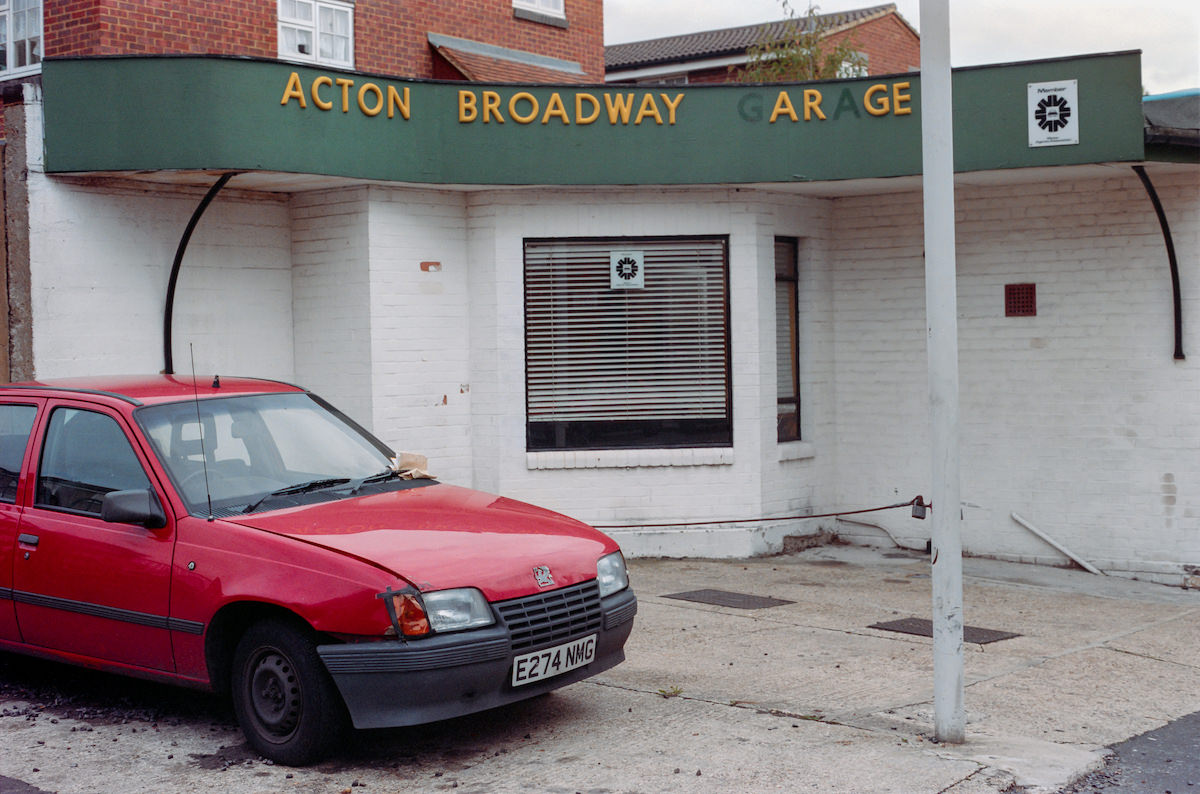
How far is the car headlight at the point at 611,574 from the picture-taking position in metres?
5.90

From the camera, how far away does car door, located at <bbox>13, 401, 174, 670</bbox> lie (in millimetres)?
5609

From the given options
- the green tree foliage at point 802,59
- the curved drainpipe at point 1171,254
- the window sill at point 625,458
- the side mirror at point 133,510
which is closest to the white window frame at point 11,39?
the window sill at point 625,458

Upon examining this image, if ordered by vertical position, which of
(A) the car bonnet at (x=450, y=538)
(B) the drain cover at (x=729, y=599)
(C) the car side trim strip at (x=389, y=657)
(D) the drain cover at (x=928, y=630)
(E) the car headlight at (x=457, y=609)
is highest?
(A) the car bonnet at (x=450, y=538)

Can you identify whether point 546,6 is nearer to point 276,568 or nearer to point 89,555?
point 89,555

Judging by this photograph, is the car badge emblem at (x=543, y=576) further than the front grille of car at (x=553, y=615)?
Yes

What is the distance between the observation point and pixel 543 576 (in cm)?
550

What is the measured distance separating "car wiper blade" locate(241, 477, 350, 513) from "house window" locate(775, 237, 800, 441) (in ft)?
20.3

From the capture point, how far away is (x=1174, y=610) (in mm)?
9008

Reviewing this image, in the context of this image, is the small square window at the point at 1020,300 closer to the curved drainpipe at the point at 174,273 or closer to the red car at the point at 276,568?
the red car at the point at 276,568

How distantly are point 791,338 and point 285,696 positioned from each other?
7501mm

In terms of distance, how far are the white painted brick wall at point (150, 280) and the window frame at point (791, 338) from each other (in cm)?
452

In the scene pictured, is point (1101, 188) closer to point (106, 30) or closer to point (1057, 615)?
point (1057, 615)

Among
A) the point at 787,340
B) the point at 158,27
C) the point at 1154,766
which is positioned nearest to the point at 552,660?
the point at 1154,766

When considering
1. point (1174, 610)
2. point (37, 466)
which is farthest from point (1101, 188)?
point (37, 466)
